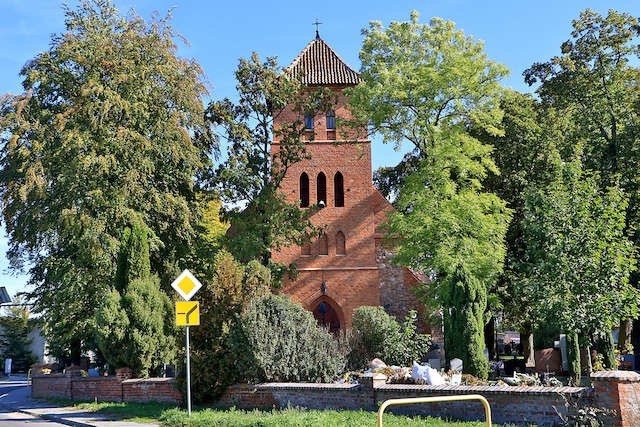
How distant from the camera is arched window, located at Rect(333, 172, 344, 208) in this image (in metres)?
31.8

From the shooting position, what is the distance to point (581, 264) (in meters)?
16.7

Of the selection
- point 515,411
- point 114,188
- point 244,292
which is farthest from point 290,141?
point 515,411

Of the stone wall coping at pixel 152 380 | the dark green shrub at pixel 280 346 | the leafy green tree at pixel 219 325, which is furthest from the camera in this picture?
the stone wall coping at pixel 152 380

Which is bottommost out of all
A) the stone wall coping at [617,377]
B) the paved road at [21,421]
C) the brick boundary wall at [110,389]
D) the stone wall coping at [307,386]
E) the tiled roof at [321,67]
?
the paved road at [21,421]

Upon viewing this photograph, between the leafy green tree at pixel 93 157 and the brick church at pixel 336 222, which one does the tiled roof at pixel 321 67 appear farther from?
the leafy green tree at pixel 93 157

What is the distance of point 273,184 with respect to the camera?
28.8 meters

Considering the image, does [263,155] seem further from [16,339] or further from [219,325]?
[16,339]

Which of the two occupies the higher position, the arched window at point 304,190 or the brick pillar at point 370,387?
the arched window at point 304,190

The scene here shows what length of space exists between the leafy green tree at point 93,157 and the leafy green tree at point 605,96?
1638 centimetres

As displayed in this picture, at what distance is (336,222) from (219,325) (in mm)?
15889

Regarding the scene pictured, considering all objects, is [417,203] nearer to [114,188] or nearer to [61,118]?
[114,188]

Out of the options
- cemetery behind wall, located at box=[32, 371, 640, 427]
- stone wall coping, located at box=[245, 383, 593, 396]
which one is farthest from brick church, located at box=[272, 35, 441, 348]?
stone wall coping, located at box=[245, 383, 593, 396]

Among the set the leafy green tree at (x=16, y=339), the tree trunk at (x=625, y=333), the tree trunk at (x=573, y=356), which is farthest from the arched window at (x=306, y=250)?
the leafy green tree at (x=16, y=339)

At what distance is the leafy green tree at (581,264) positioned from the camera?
16469 mm
